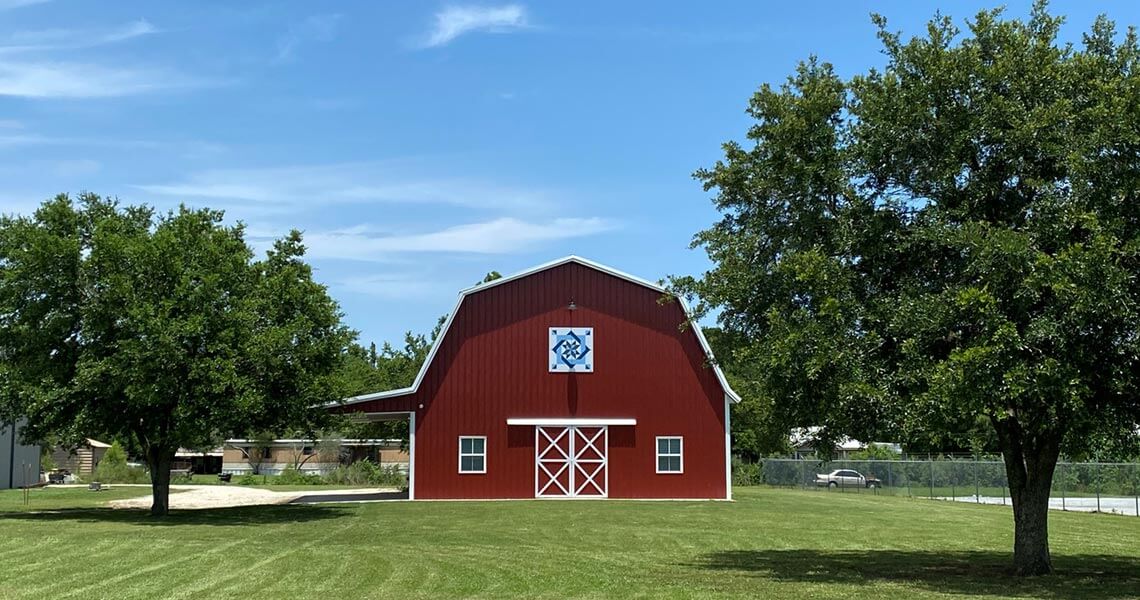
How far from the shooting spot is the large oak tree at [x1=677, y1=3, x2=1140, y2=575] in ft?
41.2

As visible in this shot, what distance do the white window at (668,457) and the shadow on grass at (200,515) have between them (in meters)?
11.6

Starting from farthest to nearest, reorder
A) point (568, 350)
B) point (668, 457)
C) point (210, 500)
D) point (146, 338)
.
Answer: point (210, 500) → point (668, 457) → point (568, 350) → point (146, 338)

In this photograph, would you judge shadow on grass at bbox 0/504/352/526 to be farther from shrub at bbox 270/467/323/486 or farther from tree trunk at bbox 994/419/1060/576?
shrub at bbox 270/467/323/486

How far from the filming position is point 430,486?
37.3m

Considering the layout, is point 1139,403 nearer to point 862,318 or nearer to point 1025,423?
point 1025,423

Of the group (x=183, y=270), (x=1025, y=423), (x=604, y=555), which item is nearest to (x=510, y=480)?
(x=183, y=270)

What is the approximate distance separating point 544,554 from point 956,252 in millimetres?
8310

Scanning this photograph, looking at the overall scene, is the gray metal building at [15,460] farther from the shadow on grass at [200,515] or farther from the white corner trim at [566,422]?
the white corner trim at [566,422]

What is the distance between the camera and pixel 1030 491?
49.7 feet

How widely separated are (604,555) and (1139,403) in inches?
337

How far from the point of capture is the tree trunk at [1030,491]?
14.9 metres

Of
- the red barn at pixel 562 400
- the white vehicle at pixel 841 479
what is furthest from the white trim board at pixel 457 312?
the white vehicle at pixel 841 479

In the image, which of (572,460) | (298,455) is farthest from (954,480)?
(298,455)

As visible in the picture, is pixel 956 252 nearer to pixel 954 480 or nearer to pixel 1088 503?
pixel 1088 503
